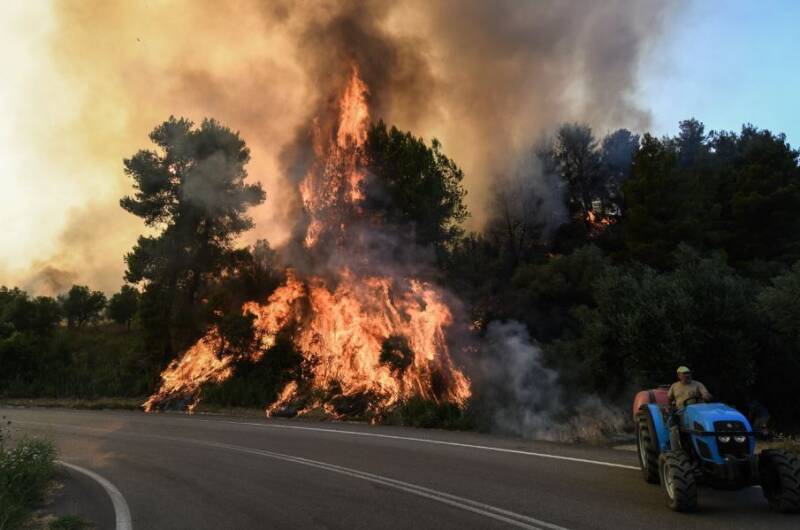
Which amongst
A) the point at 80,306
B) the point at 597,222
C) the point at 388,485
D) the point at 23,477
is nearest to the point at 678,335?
the point at 388,485

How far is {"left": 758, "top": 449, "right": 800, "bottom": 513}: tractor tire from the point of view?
6.36 metres

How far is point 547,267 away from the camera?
33875 millimetres

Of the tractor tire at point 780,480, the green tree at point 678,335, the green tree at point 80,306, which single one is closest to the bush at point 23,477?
the tractor tire at point 780,480

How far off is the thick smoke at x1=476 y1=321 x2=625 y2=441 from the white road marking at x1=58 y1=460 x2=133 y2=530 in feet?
33.5

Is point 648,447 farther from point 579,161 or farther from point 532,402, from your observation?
point 579,161

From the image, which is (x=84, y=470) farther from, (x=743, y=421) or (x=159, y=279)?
(x=159, y=279)

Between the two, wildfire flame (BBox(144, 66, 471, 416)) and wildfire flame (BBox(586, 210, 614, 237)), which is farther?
wildfire flame (BBox(586, 210, 614, 237))

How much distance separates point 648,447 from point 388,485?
Answer: 3.95 m

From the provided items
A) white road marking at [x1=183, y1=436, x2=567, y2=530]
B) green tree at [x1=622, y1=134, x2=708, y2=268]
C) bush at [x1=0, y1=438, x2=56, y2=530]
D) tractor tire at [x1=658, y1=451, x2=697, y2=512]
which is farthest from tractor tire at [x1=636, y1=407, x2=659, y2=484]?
green tree at [x1=622, y1=134, x2=708, y2=268]

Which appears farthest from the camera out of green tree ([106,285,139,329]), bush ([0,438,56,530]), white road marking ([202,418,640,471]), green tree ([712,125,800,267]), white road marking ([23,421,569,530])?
green tree ([106,285,139,329])

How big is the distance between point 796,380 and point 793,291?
9.75ft

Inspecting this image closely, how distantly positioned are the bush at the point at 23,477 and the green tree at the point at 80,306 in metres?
64.2

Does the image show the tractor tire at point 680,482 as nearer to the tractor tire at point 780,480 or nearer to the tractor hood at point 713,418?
the tractor hood at point 713,418

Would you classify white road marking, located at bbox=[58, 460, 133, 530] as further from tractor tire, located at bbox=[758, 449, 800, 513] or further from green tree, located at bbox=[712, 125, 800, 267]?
green tree, located at bbox=[712, 125, 800, 267]
